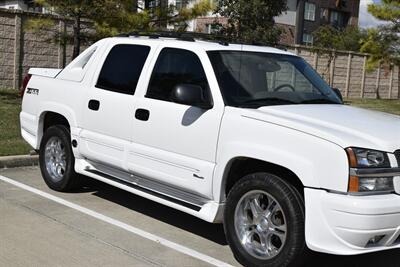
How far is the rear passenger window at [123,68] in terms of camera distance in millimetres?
5957

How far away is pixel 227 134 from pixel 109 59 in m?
2.15

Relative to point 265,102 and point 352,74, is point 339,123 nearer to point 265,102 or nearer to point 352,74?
point 265,102

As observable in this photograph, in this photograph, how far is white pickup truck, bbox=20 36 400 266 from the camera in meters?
4.16

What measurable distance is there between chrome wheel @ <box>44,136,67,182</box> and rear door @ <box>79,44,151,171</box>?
0.64 metres

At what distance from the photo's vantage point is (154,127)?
5469 mm

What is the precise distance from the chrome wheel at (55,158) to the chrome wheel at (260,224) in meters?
2.86

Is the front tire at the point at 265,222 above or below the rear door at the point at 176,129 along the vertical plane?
below

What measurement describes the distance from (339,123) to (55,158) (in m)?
3.81

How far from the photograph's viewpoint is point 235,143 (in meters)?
4.76

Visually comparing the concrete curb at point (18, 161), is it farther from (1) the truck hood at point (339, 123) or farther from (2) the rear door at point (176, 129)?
(1) the truck hood at point (339, 123)

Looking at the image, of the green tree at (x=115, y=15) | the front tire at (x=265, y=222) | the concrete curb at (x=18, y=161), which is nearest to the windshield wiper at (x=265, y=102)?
the front tire at (x=265, y=222)

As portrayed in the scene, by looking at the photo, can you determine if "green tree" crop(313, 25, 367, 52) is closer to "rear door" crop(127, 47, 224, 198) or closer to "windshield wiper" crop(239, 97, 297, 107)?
"rear door" crop(127, 47, 224, 198)

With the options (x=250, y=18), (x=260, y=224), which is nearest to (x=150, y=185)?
(x=260, y=224)

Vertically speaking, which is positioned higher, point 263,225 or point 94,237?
point 263,225
